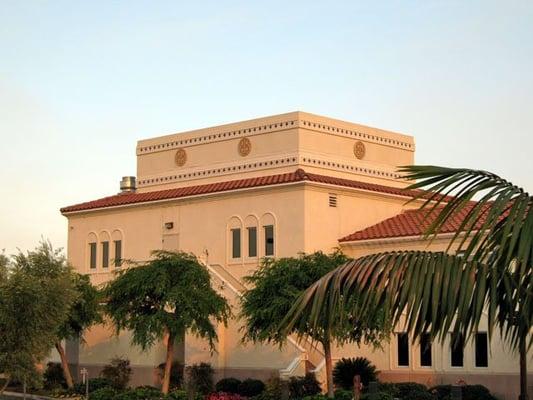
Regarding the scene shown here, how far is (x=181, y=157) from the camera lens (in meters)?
55.2

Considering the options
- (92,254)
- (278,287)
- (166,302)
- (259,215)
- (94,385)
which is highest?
(259,215)

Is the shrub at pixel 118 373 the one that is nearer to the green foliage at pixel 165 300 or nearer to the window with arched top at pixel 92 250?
the green foliage at pixel 165 300

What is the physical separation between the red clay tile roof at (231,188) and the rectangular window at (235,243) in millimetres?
2019

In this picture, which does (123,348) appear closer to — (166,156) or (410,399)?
(166,156)

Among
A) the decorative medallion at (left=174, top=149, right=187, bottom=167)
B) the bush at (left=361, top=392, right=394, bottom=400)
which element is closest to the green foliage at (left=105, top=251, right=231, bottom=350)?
the bush at (left=361, top=392, right=394, bottom=400)

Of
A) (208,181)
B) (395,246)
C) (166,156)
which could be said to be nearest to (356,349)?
(395,246)

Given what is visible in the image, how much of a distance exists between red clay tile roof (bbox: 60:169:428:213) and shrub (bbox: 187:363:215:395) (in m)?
8.50

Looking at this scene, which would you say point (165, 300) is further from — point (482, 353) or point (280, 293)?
point (482, 353)

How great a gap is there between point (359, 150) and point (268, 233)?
6.55m

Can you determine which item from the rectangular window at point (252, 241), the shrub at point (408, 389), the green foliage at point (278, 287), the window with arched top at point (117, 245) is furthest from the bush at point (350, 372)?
the window with arched top at point (117, 245)

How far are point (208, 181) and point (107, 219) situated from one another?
6.69 metres

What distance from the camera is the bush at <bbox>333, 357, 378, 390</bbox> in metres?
44.1

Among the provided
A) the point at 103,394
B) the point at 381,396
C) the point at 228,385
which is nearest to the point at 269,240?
the point at 228,385

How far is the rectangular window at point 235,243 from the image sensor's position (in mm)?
51156
